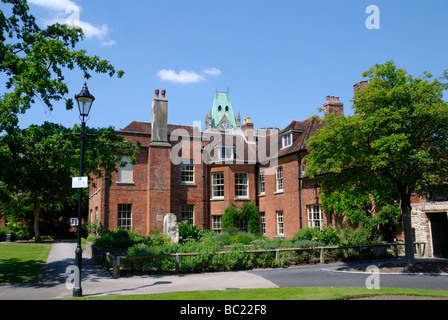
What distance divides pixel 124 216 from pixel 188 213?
5.10 metres

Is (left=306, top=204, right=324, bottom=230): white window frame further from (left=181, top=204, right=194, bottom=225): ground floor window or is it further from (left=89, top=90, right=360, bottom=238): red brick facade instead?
(left=181, top=204, right=194, bottom=225): ground floor window

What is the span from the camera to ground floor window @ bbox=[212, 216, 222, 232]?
98.1 ft

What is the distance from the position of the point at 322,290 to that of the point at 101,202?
20.9m

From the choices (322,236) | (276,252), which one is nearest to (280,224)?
(322,236)

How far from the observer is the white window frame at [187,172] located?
29797 millimetres

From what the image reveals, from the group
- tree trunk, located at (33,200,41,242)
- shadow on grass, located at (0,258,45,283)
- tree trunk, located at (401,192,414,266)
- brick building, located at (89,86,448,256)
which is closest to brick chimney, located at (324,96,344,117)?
brick building, located at (89,86,448,256)

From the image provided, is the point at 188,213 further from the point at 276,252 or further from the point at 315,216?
the point at 276,252

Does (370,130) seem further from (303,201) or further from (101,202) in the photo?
(101,202)

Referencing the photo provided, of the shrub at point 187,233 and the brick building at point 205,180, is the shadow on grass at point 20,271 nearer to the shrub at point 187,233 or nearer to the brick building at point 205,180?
the shrub at point 187,233

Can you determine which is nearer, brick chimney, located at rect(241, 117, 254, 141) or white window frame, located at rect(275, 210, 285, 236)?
white window frame, located at rect(275, 210, 285, 236)

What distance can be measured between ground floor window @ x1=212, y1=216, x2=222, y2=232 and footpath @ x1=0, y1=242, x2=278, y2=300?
15.5 m

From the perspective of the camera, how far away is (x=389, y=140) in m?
12.7
